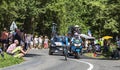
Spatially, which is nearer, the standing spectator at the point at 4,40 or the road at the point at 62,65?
the road at the point at 62,65

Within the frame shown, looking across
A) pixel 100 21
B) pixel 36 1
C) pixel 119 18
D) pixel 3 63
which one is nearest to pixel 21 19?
pixel 36 1

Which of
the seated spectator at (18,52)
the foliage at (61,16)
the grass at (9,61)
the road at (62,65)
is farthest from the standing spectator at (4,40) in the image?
the grass at (9,61)

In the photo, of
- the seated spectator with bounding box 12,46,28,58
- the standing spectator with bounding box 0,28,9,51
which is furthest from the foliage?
the seated spectator with bounding box 12,46,28,58

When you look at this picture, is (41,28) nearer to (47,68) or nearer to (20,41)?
(20,41)

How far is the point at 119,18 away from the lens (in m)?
36.2

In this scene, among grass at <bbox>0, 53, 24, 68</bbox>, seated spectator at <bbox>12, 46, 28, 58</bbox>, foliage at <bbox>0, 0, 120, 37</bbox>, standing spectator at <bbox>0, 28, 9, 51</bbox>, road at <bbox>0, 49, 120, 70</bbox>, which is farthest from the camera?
foliage at <bbox>0, 0, 120, 37</bbox>

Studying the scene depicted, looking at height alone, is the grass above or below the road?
above

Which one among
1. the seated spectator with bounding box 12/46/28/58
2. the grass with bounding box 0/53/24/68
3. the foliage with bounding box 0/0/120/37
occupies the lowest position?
the grass with bounding box 0/53/24/68

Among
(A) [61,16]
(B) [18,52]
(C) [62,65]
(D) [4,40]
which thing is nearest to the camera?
(C) [62,65]

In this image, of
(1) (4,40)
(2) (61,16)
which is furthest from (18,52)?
(2) (61,16)

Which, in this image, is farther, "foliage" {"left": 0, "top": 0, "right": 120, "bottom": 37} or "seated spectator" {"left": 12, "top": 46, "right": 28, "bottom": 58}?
"foliage" {"left": 0, "top": 0, "right": 120, "bottom": 37}

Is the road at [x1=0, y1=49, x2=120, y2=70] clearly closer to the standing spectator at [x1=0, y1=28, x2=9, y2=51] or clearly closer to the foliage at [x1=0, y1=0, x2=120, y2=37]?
the standing spectator at [x1=0, y1=28, x2=9, y2=51]

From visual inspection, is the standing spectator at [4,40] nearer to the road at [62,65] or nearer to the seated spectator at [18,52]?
the road at [62,65]

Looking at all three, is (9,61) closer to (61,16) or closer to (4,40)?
(4,40)
